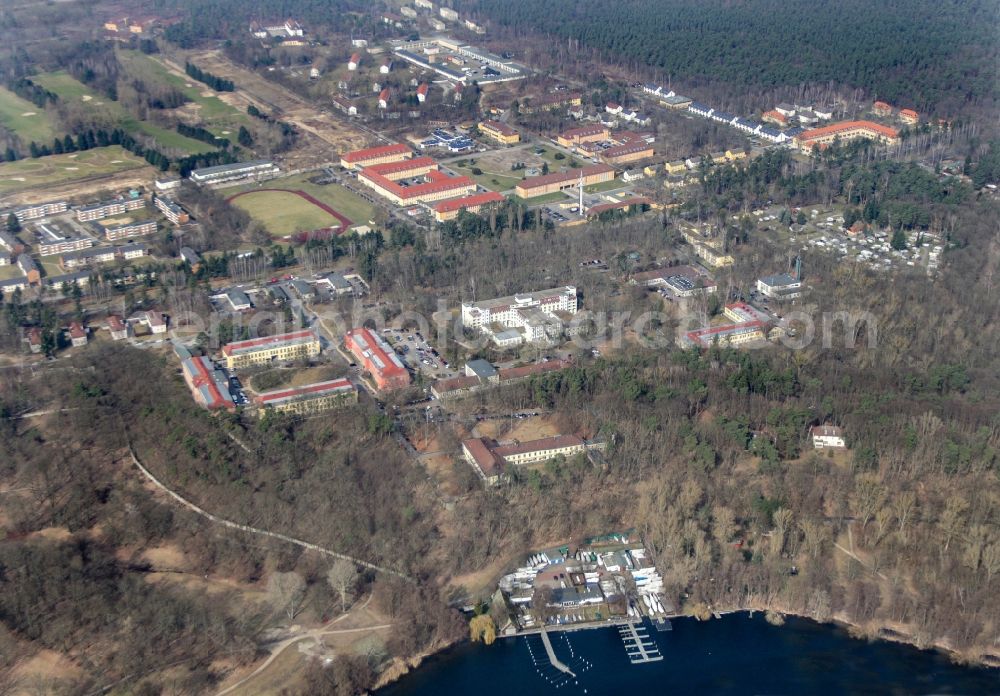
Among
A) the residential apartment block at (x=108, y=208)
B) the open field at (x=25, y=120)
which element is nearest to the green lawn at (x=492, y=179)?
the residential apartment block at (x=108, y=208)

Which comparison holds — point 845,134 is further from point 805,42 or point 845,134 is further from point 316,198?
point 316,198

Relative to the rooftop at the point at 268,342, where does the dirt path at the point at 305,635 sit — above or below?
below

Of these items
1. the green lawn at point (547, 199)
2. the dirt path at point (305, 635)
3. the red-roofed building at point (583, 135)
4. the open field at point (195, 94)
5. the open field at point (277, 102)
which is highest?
the dirt path at point (305, 635)

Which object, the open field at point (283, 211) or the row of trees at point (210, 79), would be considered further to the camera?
the row of trees at point (210, 79)

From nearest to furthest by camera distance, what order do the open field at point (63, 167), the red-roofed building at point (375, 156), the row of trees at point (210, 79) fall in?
the open field at point (63, 167)
the red-roofed building at point (375, 156)
the row of trees at point (210, 79)

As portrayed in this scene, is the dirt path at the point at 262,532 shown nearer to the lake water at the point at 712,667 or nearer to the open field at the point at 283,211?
the lake water at the point at 712,667

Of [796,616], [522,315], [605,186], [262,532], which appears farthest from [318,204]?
[796,616]
